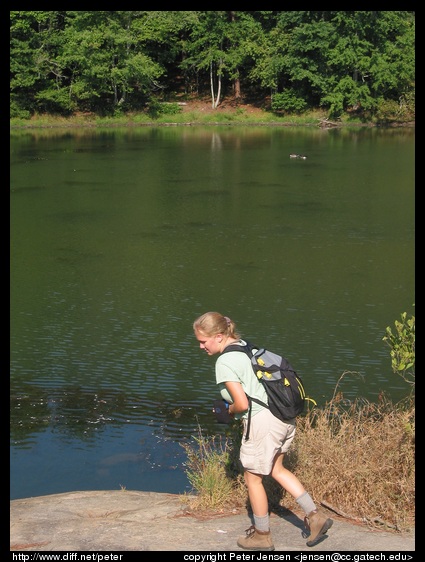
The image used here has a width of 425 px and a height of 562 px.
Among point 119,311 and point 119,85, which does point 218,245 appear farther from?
point 119,85

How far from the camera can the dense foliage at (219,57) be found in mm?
37719

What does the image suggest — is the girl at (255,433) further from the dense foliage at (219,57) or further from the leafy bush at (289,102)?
the leafy bush at (289,102)

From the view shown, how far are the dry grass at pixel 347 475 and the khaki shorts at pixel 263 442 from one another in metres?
0.53

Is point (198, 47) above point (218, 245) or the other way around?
above

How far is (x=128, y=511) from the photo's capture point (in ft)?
13.5

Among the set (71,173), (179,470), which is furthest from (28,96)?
(179,470)

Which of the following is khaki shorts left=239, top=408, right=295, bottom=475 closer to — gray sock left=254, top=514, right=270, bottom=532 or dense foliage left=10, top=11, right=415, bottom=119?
gray sock left=254, top=514, right=270, bottom=532

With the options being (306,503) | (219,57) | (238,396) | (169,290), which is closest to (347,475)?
(306,503)

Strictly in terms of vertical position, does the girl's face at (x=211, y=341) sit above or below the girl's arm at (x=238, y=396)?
above

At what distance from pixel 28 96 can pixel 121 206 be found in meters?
22.0

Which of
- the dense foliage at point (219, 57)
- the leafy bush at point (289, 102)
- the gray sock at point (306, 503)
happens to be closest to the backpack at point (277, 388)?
the gray sock at point (306, 503)

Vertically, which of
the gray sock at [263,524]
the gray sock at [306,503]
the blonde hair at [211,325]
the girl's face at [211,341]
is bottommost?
the gray sock at [263,524]
